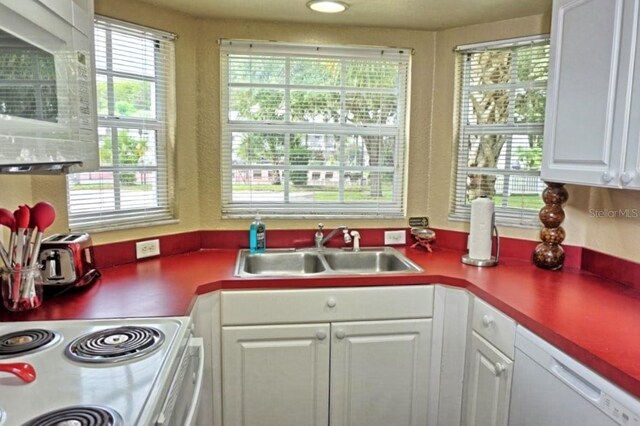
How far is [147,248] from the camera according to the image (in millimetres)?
2295

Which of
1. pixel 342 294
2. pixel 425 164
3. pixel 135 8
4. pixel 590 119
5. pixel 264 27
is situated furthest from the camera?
pixel 425 164

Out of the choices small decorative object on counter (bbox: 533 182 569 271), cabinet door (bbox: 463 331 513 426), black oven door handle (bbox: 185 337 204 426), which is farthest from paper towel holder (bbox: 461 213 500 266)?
black oven door handle (bbox: 185 337 204 426)

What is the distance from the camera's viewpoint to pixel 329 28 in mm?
2508

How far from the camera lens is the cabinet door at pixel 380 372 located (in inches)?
80.7

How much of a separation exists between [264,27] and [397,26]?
2.47 feet

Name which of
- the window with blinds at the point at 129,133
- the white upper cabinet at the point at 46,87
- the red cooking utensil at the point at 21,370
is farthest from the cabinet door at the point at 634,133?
the window with blinds at the point at 129,133

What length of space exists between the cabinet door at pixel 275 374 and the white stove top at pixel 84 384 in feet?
2.21

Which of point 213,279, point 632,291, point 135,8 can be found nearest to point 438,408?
point 632,291

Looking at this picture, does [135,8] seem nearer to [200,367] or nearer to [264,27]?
[264,27]

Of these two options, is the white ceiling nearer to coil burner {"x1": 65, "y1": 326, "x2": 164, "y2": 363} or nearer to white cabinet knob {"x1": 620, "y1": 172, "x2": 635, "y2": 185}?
white cabinet knob {"x1": 620, "y1": 172, "x2": 635, "y2": 185}

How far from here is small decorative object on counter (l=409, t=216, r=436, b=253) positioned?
8.41ft

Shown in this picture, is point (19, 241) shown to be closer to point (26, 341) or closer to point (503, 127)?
point (26, 341)

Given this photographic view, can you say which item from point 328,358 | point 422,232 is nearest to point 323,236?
point 422,232

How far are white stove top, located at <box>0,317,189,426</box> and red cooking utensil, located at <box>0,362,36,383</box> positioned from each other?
0.01 meters
